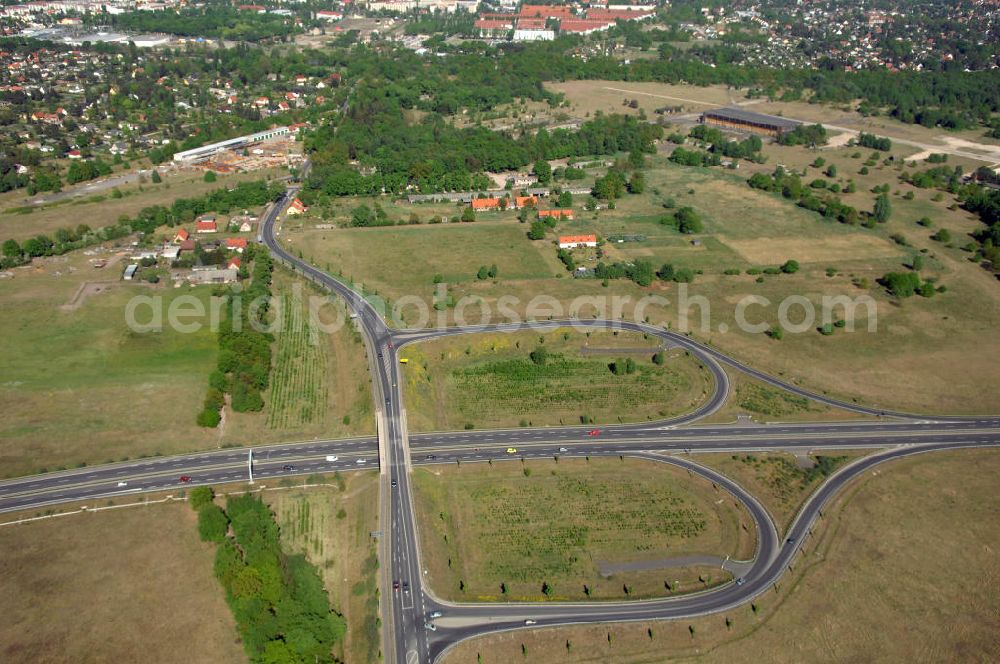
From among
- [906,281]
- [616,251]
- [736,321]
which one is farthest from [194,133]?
[906,281]

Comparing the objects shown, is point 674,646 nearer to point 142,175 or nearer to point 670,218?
point 670,218

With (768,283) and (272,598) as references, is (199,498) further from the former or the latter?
(768,283)

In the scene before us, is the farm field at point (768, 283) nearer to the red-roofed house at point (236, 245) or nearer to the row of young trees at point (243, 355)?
the red-roofed house at point (236, 245)

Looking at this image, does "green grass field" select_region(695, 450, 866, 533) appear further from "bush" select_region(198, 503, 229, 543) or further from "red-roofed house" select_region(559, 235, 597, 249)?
"red-roofed house" select_region(559, 235, 597, 249)

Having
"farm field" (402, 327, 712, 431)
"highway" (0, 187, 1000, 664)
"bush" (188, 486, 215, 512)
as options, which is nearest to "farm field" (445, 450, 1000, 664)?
"highway" (0, 187, 1000, 664)

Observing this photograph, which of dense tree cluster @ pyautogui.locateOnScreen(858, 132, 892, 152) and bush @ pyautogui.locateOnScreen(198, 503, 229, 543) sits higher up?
dense tree cluster @ pyautogui.locateOnScreen(858, 132, 892, 152)

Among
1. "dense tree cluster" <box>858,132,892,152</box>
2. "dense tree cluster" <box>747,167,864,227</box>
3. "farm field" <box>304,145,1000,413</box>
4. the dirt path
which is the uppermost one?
"dense tree cluster" <box>858,132,892,152</box>

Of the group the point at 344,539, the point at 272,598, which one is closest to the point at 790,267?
the point at 344,539
